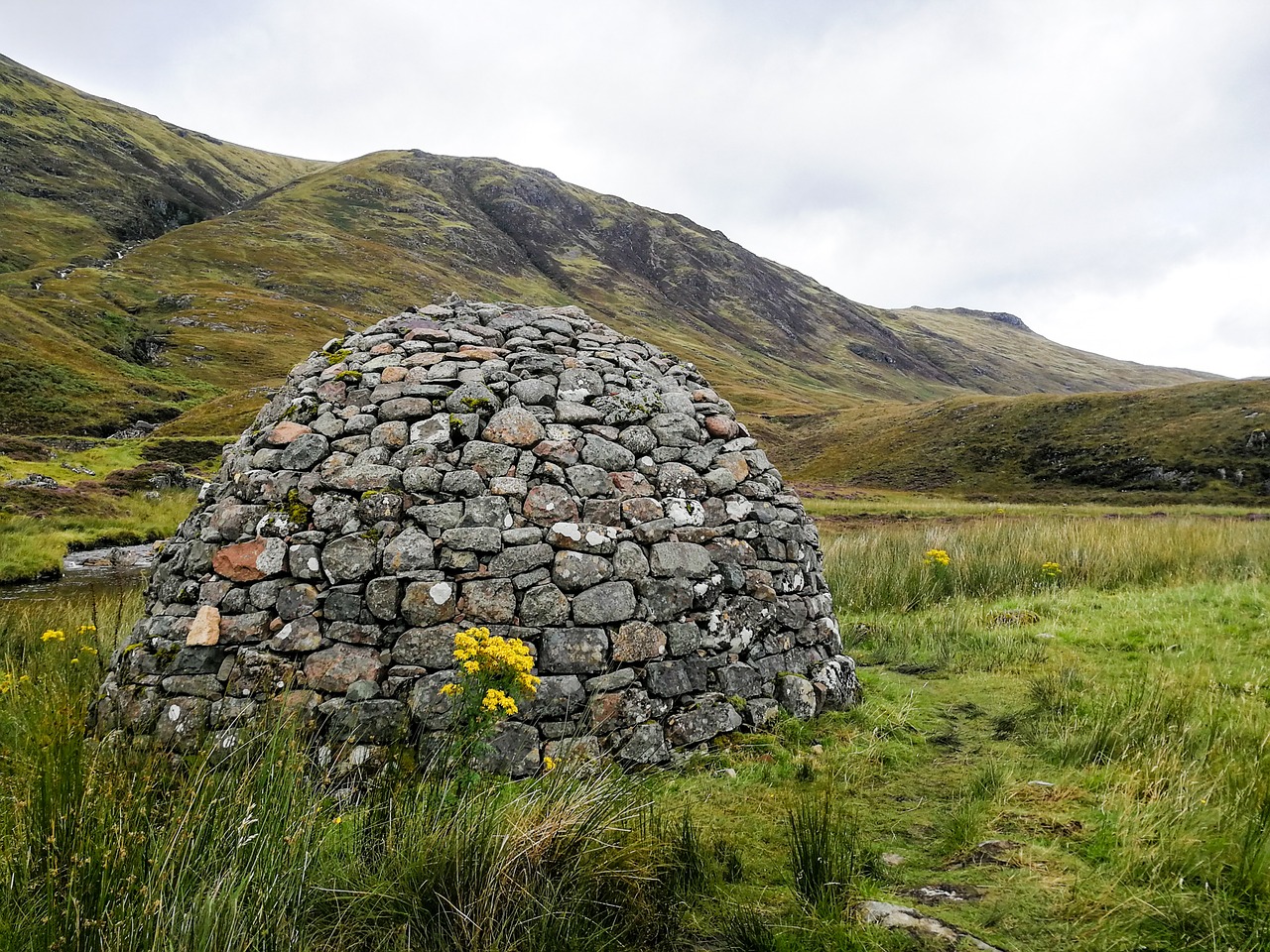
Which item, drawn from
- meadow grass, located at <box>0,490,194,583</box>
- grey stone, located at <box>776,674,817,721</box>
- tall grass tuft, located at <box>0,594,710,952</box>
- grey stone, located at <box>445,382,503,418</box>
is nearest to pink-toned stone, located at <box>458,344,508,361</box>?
grey stone, located at <box>445,382,503,418</box>

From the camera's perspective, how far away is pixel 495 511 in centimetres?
527

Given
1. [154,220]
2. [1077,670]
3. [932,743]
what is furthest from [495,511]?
[154,220]

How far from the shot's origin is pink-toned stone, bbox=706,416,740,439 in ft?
22.7

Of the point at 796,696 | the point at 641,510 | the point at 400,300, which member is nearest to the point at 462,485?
the point at 641,510

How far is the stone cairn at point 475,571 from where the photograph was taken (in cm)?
477

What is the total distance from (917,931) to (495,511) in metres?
3.77

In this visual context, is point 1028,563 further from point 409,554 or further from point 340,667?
point 340,667

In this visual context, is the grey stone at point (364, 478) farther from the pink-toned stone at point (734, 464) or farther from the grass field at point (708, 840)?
the pink-toned stone at point (734, 464)

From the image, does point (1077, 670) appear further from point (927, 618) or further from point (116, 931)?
point (116, 931)

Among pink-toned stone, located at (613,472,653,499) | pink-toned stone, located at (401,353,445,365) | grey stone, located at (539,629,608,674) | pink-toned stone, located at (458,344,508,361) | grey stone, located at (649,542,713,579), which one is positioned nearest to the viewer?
grey stone, located at (539,629,608,674)

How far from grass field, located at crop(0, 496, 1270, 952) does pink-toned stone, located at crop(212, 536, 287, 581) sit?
4.18 ft

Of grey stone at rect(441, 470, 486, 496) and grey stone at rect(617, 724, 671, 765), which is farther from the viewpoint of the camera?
grey stone at rect(441, 470, 486, 496)

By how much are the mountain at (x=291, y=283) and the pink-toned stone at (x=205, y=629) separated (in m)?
48.0

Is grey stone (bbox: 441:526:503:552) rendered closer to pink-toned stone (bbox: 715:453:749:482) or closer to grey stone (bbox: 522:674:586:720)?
grey stone (bbox: 522:674:586:720)
